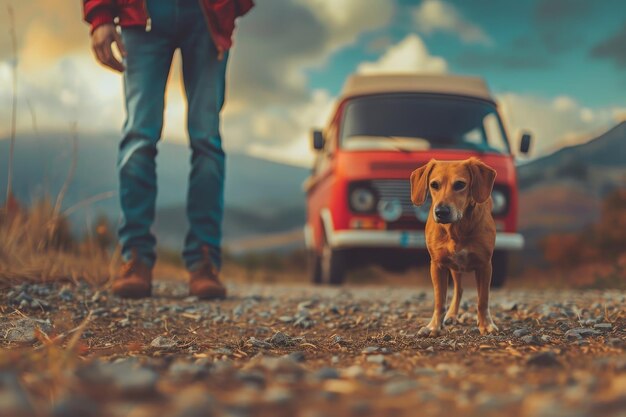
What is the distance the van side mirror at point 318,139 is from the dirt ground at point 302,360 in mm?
2909

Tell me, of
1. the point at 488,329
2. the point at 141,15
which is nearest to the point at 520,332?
the point at 488,329

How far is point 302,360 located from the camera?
1.95 m

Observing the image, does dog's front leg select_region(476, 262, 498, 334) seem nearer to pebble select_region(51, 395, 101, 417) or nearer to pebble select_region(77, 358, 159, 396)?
pebble select_region(77, 358, 159, 396)

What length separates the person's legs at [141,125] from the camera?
12.0ft

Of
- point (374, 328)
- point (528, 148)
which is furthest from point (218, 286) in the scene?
point (528, 148)

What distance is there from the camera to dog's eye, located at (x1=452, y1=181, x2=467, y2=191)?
2.41 metres

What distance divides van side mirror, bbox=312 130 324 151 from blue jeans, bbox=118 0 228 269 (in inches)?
103

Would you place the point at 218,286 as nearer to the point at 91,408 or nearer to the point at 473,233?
the point at 473,233

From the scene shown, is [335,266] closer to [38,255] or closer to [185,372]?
[38,255]

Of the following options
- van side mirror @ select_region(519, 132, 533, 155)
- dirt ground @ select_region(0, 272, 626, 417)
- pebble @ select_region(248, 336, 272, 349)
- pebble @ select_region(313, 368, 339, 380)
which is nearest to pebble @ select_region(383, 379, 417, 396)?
dirt ground @ select_region(0, 272, 626, 417)

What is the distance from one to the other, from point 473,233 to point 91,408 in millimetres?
1781

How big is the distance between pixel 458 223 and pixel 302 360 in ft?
2.99

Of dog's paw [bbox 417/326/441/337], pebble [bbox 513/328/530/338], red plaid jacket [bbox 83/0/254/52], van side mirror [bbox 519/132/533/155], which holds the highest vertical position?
red plaid jacket [bbox 83/0/254/52]

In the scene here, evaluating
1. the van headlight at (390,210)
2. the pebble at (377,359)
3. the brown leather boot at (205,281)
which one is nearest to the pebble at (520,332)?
the pebble at (377,359)
